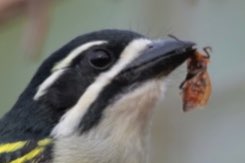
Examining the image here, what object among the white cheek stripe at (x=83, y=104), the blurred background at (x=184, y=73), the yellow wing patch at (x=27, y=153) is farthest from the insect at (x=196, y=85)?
the yellow wing patch at (x=27, y=153)

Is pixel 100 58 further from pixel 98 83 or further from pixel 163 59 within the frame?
pixel 163 59

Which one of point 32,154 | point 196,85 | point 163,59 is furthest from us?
point 196,85

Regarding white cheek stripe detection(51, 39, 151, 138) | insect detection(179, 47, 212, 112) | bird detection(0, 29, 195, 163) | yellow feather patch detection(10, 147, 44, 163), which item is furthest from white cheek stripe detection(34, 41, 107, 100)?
insect detection(179, 47, 212, 112)

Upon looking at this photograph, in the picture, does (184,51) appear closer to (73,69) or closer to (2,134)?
(73,69)

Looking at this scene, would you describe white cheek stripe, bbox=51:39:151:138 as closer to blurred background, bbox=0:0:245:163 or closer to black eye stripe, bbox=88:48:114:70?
black eye stripe, bbox=88:48:114:70

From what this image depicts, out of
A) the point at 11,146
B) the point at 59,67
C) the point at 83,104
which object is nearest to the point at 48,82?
the point at 59,67

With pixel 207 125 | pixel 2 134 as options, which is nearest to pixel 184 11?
pixel 207 125

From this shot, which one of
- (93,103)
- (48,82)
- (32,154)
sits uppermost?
(48,82)

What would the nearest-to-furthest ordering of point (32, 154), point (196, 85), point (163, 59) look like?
point (32, 154) < point (163, 59) < point (196, 85)
